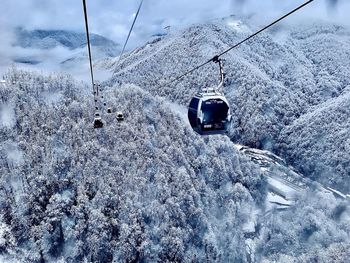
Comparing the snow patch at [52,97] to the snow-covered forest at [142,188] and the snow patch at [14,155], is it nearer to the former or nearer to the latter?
the snow-covered forest at [142,188]

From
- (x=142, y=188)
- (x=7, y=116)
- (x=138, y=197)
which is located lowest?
(x=138, y=197)

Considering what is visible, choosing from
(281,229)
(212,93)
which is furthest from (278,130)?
(212,93)

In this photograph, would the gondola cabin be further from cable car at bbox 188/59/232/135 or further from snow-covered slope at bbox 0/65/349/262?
snow-covered slope at bbox 0/65/349/262

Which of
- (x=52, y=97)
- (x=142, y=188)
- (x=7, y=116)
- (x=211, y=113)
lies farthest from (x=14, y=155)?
(x=211, y=113)

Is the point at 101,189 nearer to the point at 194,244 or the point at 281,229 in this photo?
the point at 194,244

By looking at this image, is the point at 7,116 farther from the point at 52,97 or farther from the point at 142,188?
the point at 142,188
